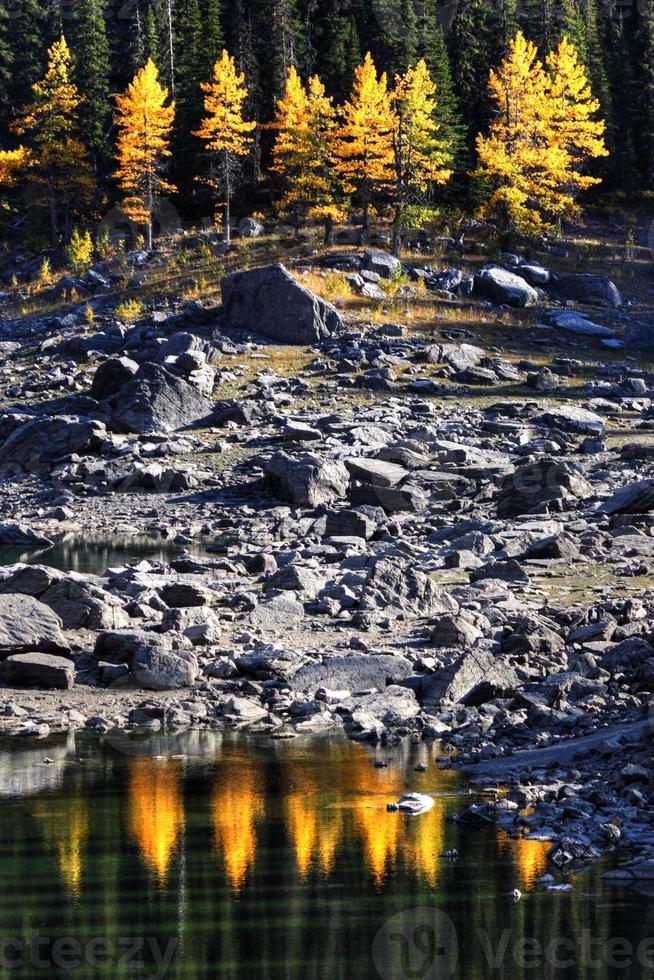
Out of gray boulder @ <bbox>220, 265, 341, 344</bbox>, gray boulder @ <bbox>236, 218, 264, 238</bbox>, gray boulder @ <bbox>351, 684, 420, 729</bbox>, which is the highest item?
gray boulder @ <bbox>236, 218, 264, 238</bbox>

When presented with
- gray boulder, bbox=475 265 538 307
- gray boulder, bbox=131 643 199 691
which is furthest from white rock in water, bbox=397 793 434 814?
gray boulder, bbox=475 265 538 307

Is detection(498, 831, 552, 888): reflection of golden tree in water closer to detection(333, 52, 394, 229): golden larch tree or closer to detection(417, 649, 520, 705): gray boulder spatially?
detection(417, 649, 520, 705): gray boulder

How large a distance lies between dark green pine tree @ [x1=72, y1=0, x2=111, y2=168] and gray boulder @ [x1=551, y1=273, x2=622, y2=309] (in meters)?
31.3

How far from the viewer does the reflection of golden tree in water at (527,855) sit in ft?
37.1

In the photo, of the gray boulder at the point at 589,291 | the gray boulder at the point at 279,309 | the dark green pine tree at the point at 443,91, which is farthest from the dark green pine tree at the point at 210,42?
the gray boulder at the point at 279,309

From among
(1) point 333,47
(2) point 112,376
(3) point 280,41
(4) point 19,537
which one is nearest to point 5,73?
(3) point 280,41

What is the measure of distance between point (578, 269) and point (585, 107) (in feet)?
27.4

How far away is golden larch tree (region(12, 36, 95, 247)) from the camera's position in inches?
2970

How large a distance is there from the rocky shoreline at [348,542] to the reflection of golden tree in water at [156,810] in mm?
1778

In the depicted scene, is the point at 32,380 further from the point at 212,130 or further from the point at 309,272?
the point at 212,130

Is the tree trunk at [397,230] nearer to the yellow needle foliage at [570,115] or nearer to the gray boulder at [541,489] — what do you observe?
the yellow needle foliage at [570,115]

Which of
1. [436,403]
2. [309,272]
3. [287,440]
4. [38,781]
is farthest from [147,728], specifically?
[309,272]

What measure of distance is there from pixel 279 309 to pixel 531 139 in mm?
22001

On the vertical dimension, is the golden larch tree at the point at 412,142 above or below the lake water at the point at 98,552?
above
